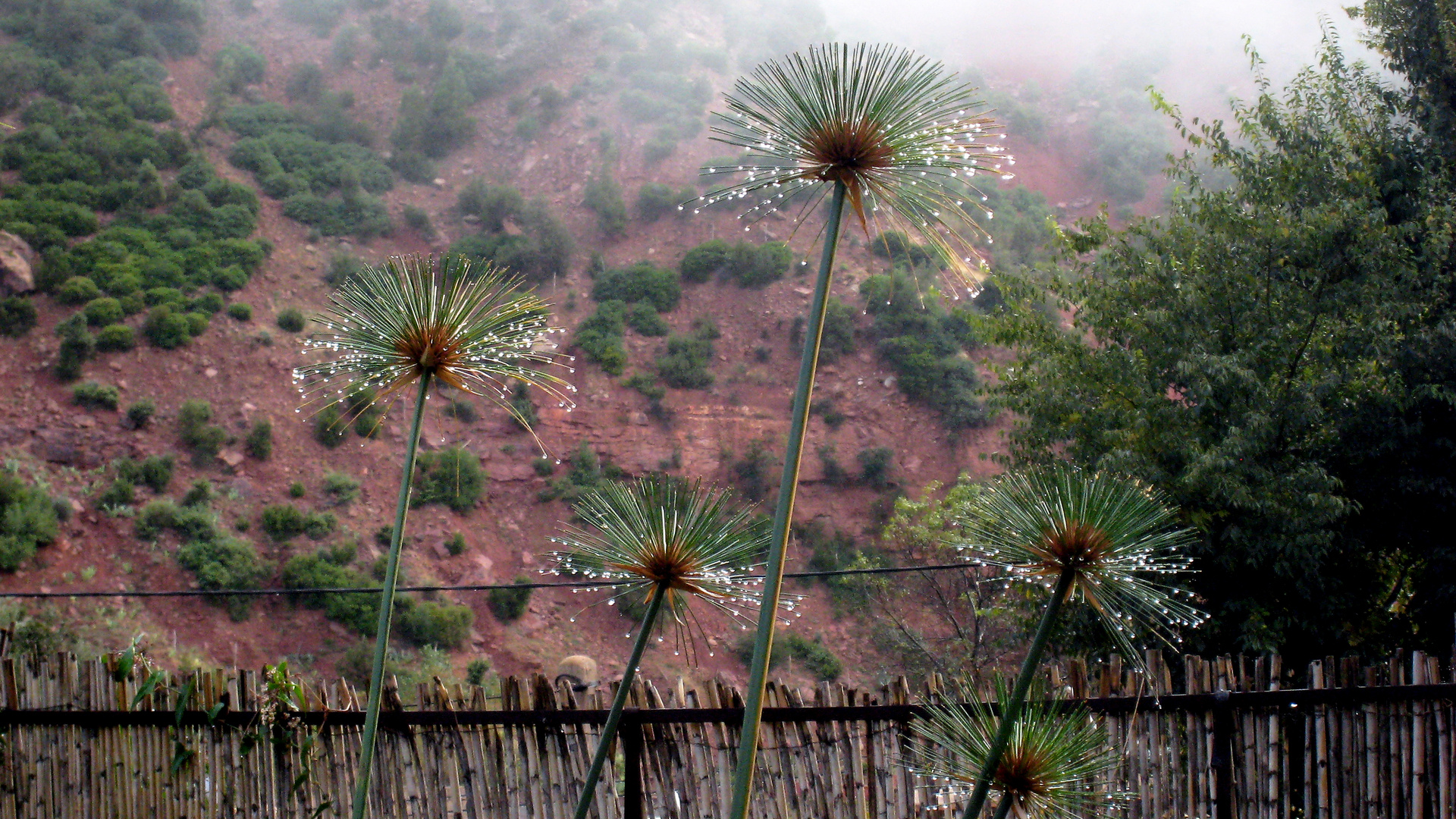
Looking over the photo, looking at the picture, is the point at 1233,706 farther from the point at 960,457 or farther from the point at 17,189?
the point at 17,189

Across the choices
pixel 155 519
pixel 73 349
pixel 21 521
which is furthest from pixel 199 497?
pixel 73 349

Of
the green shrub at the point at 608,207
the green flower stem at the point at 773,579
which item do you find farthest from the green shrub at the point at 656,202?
the green flower stem at the point at 773,579

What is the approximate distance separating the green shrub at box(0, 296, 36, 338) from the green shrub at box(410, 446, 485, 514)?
8089 mm

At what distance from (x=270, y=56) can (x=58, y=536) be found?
70.3ft

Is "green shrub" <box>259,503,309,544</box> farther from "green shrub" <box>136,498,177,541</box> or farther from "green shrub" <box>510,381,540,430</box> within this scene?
"green shrub" <box>510,381,540,430</box>

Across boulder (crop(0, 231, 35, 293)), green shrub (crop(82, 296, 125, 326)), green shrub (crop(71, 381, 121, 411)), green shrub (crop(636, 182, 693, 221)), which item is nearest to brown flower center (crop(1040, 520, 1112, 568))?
green shrub (crop(71, 381, 121, 411))

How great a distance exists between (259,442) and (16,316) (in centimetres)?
544

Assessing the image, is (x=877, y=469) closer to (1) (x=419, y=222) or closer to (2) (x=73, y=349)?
(1) (x=419, y=222)

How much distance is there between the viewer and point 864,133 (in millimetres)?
1973

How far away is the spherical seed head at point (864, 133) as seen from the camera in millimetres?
1983

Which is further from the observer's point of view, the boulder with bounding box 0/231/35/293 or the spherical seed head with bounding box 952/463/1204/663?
the boulder with bounding box 0/231/35/293

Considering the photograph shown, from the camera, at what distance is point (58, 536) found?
53.1ft

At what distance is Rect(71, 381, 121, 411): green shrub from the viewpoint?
18.5m

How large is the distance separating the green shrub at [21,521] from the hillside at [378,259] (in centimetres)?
16
